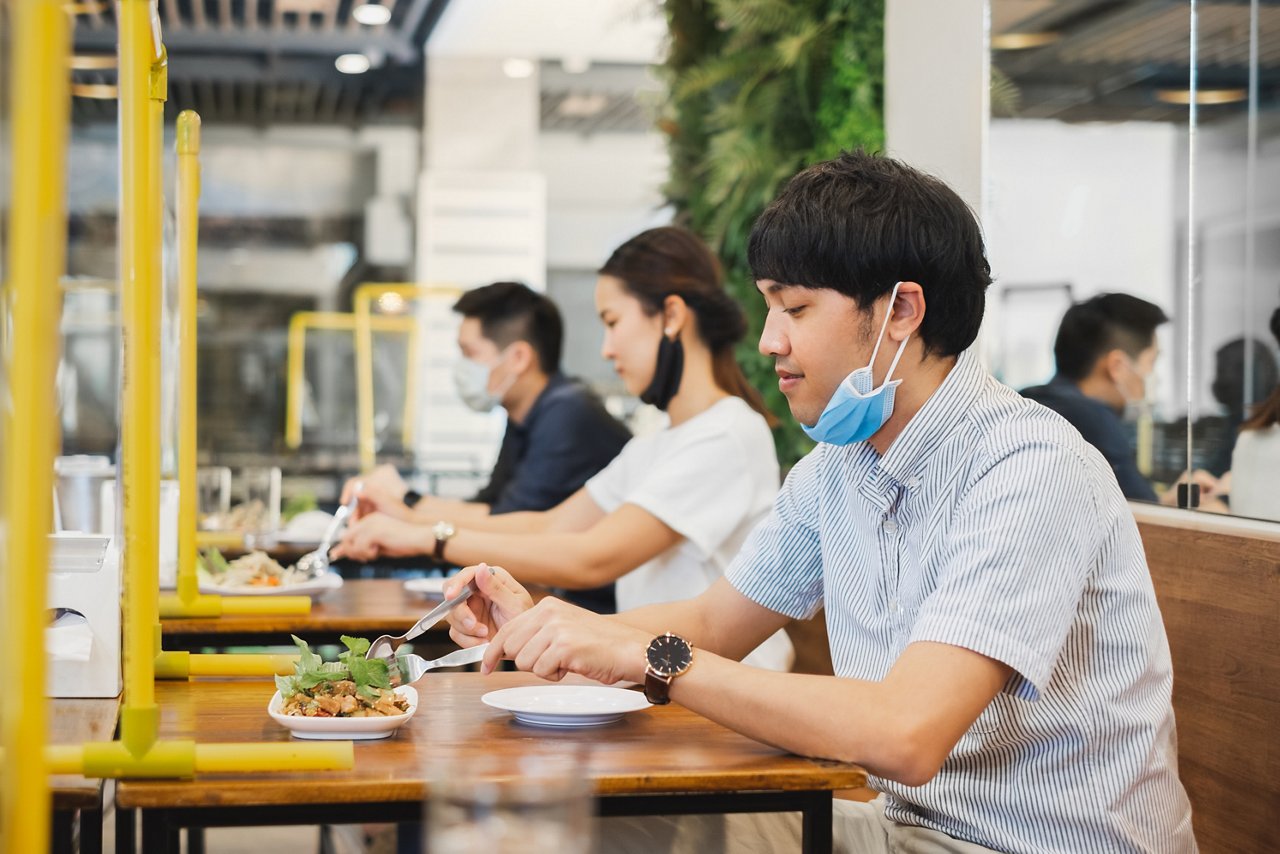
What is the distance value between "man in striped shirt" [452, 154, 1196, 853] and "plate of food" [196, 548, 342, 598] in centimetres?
137

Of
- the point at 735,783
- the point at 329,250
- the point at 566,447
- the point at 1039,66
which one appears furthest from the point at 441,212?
the point at 735,783

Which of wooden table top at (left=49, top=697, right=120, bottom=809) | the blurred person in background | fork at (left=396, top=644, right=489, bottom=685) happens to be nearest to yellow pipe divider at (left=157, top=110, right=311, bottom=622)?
wooden table top at (left=49, top=697, right=120, bottom=809)

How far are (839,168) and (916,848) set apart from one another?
0.88 meters

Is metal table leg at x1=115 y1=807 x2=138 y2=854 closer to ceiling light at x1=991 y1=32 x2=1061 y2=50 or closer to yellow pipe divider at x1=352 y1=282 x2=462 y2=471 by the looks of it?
ceiling light at x1=991 y1=32 x2=1061 y2=50

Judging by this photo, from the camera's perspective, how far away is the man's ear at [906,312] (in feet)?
5.61

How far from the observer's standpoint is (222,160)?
705 cm

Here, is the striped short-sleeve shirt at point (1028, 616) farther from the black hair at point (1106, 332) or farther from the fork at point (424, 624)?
the black hair at point (1106, 332)

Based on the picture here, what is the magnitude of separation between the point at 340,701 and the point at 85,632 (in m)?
0.48

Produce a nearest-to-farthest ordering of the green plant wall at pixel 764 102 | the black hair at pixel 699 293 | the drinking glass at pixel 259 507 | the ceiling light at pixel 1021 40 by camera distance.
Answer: the black hair at pixel 699 293
the ceiling light at pixel 1021 40
the green plant wall at pixel 764 102
the drinking glass at pixel 259 507

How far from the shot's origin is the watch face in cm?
152

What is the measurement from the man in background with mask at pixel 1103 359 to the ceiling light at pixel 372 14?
15.5 ft

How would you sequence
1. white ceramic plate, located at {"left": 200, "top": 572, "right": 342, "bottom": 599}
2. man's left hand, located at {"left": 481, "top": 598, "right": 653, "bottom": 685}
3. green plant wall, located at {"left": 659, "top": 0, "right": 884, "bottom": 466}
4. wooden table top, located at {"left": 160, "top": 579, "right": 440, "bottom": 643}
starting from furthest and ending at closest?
green plant wall, located at {"left": 659, "top": 0, "right": 884, "bottom": 466} → white ceramic plate, located at {"left": 200, "top": 572, "right": 342, "bottom": 599} → wooden table top, located at {"left": 160, "top": 579, "right": 440, "bottom": 643} → man's left hand, located at {"left": 481, "top": 598, "right": 653, "bottom": 685}

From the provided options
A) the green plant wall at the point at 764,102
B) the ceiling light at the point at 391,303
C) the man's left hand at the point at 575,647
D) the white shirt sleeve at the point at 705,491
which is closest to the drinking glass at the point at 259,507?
the ceiling light at the point at 391,303

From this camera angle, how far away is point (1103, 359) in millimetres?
3209
